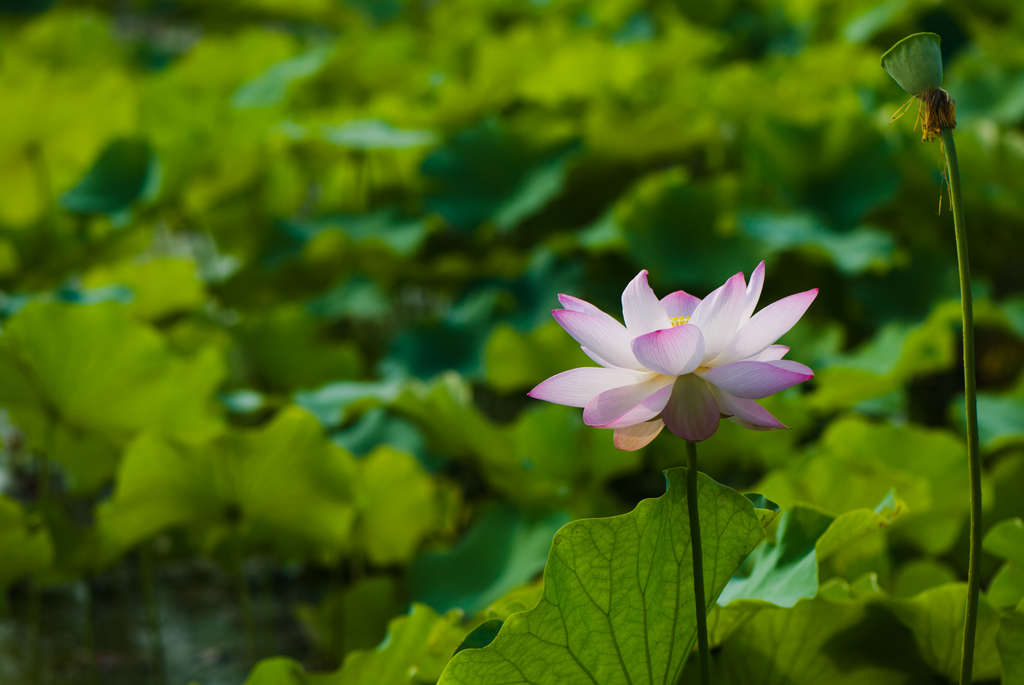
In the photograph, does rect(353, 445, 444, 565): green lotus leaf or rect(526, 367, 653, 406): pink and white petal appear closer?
rect(526, 367, 653, 406): pink and white petal

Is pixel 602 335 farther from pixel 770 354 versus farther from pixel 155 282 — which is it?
pixel 155 282

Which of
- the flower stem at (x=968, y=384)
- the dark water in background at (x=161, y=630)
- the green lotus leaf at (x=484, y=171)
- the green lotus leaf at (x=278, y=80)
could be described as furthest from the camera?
the green lotus leaf at (x=278, y=80)

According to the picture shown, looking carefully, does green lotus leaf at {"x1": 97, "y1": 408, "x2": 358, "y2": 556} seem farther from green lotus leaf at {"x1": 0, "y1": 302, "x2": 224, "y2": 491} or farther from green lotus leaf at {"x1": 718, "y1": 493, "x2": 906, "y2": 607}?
green lotus leaf at {"x1": 718, "y1": 493, "x2": 906, "y2": 607}

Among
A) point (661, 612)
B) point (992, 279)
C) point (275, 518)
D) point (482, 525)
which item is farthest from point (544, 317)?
point (661, 612)

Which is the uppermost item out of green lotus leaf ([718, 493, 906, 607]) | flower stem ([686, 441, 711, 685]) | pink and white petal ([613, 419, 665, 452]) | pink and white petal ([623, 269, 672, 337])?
pink and white petal ([623, 269, 672, 337])

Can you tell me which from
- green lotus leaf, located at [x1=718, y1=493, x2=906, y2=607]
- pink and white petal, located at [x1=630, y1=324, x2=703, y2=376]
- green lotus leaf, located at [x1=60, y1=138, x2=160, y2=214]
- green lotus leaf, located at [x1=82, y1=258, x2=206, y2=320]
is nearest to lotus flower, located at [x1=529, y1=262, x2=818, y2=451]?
pink and white petal, located at [x1=630, y1=324, x2=703, y2=376]

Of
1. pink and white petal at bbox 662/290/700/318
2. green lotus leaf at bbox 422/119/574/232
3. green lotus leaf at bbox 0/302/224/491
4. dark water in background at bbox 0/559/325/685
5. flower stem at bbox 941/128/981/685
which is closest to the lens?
flower stem at bbox 941/128/981/685

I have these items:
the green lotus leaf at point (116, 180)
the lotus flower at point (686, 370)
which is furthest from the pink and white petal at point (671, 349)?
the green lotus leaf at point (116, 180)

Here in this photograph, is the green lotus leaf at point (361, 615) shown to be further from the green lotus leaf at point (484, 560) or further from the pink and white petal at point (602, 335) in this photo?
the pink and white petal at point (602, 335)
